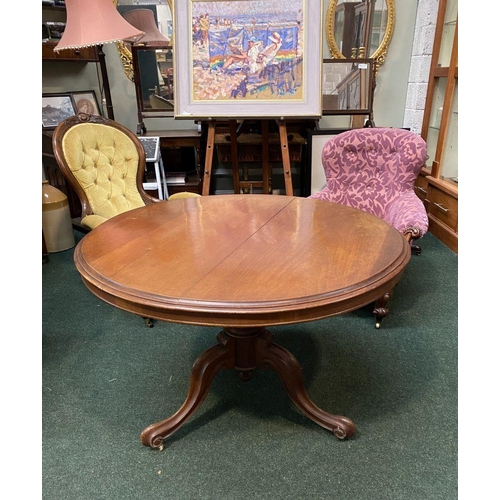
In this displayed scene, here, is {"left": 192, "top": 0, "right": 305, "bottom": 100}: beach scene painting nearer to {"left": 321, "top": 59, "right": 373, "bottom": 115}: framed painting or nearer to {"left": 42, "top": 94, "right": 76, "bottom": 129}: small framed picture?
{"left": 321, "top": 59, "right": 373, "bottom": 115}: framed painting

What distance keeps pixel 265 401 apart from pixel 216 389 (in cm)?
20

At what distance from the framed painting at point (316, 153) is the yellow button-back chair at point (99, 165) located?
1397 mm

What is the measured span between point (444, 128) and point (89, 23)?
236 centimetres

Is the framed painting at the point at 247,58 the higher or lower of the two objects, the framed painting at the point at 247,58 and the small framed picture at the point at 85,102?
the higher

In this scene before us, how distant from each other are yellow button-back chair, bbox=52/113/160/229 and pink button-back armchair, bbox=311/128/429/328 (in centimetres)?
107

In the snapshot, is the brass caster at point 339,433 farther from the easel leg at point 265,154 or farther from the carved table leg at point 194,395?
the easel leg at point 265,154

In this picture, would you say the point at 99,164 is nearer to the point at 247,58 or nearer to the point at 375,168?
the point at 247,58

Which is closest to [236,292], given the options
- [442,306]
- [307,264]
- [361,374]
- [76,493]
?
[307,264]

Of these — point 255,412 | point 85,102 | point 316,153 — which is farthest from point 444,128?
point 85,102

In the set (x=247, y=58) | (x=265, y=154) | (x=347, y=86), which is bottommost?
(x=265, y=154)

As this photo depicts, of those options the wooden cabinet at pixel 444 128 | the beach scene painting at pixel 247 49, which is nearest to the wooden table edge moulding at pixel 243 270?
the beach scene painting at pixel 247 49

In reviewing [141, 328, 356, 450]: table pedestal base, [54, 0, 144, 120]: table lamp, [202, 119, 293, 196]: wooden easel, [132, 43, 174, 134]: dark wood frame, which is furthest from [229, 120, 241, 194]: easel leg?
[141, 328, 356, 450]: table pedestal base

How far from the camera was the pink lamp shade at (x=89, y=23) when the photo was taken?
1.83 m

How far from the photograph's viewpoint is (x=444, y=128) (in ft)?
9.43
